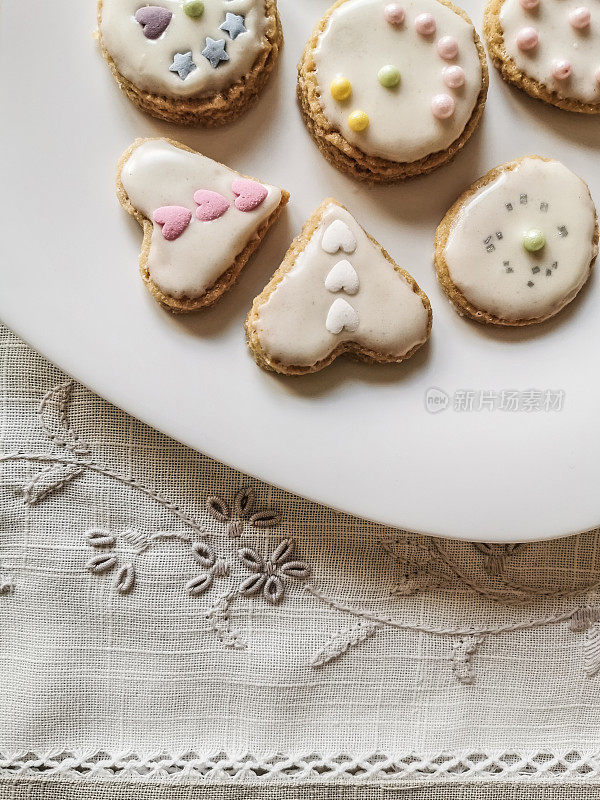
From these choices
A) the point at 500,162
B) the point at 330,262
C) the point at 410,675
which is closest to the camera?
the point at 330,262

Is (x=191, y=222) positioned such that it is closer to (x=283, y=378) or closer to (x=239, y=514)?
(x=283, y=378)

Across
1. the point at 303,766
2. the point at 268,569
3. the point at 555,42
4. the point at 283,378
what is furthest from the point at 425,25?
the point at 303,766

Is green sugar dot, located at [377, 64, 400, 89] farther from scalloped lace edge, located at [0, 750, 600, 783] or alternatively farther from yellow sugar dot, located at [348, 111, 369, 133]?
scalloped lace edge, located at [0, 750, 600, 783]

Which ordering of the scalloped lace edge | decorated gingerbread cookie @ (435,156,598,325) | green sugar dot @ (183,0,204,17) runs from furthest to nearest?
the scalloped lace edge < decorated gingerbread cookie @ (435,156,598,325) < green sugar dot @ (183,0,204,17)

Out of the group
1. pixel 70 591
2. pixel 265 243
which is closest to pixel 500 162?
pixel 265 243

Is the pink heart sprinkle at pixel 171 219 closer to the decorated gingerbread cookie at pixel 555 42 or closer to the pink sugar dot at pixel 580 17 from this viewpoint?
the decorated gingerbread cookie at pixel 555 42

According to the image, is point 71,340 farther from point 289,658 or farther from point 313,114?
point 289,658

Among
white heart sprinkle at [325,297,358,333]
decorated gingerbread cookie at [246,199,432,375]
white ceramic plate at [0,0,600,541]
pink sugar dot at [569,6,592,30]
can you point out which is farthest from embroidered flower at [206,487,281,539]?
pink sugar dot at [569,6,592,30]

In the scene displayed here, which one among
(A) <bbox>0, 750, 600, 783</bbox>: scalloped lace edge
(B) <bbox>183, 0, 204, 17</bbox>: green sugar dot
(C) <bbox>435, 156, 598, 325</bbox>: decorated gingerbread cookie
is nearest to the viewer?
(B) <bbox>183, 0, 204, 17</bbox>: green sugar dot
